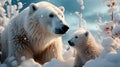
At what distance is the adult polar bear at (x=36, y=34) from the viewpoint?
20.5 ft

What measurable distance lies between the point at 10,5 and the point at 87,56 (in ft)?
12.4

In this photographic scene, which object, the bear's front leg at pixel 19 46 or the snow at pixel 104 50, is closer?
the snow at pixel 104 50

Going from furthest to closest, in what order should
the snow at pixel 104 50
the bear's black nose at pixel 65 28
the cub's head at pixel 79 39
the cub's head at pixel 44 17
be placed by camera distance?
the cub's head at pixel 79 39 → the cub's head at pixel 44 17 → the bear's black nose at pixel 65 28 → the snow at pixel 104 50

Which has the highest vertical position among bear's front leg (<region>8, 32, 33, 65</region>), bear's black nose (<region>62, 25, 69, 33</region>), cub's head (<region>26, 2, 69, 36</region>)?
bear's black nose (<region>62, 25, 69, 33</region>)

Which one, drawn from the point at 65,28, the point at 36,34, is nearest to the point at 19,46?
the point at 36,34

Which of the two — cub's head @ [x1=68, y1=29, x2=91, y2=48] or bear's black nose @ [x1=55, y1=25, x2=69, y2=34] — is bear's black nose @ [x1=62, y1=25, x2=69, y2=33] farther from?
cub's head @ [x1=68, y1=29, x2=91, y2=48]

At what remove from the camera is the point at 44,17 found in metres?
6.27

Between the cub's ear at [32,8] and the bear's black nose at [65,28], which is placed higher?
the bear's black nose at [65,28]

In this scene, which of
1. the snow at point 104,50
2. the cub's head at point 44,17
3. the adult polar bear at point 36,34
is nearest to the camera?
the snow at point 104,50

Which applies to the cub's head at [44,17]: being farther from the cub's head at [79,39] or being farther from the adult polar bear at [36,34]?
the cub's head at [79,39]

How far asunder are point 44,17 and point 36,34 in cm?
40

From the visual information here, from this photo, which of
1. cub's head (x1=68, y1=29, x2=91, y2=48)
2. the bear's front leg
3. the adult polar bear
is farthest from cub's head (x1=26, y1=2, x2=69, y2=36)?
cub's head (x1=68, y1=29, x2=91, y2=48)

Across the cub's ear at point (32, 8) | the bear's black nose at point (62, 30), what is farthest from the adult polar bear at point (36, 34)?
the bear's black nose at point (62, 30)

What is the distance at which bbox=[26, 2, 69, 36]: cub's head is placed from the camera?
6047 mm
